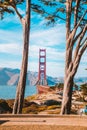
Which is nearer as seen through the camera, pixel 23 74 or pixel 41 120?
pixel 41 120

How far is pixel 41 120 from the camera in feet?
52.4

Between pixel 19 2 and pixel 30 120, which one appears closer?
pixel 30 120

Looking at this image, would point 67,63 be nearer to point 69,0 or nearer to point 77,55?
point 77,55

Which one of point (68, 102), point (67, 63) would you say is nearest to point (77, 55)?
point (67, 63)

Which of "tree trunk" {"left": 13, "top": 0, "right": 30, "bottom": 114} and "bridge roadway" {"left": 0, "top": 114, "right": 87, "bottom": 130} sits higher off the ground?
"tree trunk" {"left": 13, "top": 0, "right": 30, "bottom": 114}

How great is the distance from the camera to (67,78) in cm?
1928

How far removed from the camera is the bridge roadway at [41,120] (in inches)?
593

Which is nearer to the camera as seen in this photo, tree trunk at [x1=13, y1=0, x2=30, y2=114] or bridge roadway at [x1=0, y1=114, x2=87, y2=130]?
bridge roadway at [x1=0, y1=114, x2=87, y2=130]

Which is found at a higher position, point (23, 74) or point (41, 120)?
point (23, 74)

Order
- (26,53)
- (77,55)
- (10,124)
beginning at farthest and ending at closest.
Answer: (26,53), (77,55), (10,124)

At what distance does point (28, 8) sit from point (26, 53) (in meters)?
2.67

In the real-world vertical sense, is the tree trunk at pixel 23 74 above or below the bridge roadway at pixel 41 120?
above

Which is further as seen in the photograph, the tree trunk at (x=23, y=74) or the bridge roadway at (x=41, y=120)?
the tree trunk at (x=23, y=74)

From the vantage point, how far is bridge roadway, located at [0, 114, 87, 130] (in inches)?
593
